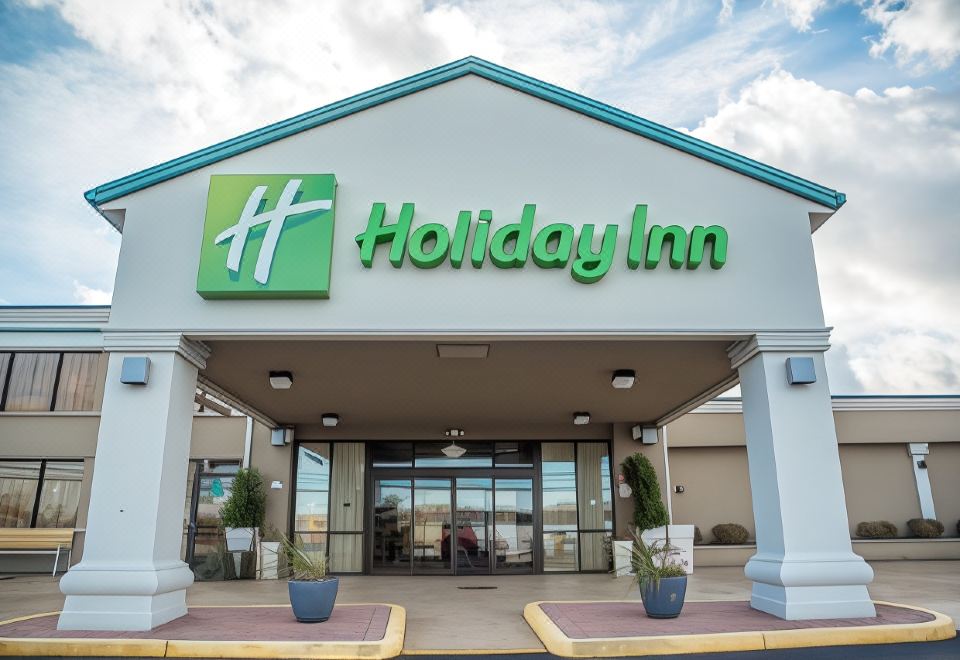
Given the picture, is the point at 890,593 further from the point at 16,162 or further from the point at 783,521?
the point at 16,162

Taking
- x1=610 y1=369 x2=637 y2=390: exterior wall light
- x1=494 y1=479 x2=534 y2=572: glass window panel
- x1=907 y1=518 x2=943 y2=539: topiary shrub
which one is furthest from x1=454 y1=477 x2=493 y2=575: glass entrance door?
x1=907 y1=518 x2=943 y2=539: topiary shrub

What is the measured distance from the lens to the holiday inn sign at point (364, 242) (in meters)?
8.12

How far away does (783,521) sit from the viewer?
777 centimetres

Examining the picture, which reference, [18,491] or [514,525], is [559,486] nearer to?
[514,525]

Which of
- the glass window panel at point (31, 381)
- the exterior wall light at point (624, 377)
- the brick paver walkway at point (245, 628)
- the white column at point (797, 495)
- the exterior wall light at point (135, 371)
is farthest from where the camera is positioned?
the glass window panel at point (31, 381)

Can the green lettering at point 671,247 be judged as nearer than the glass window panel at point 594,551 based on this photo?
Yes

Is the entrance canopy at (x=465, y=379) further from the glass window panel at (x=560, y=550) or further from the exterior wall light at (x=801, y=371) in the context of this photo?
the glass window panel at (x=560, y=550)

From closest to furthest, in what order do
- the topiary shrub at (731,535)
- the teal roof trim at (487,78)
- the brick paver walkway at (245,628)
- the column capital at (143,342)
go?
the brick paver walkway at (245,628), the column capital at (143,342), the teal roof trim at (487,78), the topiary shrub at (731,535)

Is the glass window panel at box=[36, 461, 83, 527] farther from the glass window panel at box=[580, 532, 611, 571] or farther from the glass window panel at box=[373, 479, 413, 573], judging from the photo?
the glass window panel at box=[580, 532, 611, 571]

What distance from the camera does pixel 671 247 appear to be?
847 centimetres

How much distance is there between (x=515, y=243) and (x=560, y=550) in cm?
971

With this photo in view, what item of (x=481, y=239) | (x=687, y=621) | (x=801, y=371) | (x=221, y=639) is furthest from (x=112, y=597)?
(x=801, y=371)

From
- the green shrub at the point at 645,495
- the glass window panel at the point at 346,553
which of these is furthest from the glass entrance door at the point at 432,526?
the green shrub at the point at 645,495

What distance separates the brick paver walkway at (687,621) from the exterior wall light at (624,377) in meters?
3.51
